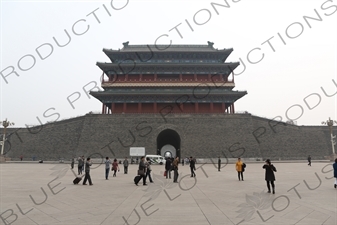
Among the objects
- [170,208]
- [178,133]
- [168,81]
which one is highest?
[168,81]

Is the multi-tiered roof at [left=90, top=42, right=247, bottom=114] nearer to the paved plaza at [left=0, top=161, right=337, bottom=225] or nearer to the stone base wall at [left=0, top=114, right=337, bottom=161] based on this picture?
the stone base wall at [left=0, top=114, right=337, bottom=161]

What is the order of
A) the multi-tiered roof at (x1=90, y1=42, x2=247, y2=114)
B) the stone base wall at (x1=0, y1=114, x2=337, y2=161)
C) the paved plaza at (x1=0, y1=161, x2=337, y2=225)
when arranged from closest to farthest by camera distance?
the paved plaza at (x1=0, y1=161, x2=337, y2=225), the stone base wall at (x1=0, y1=114, x2=337, y2=161), the multi-tiered roof at (x1=90, y1=42, x2=247, y2=114)

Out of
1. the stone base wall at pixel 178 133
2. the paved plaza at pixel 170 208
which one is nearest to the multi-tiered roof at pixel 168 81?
the stone base wall at pixel 178 133

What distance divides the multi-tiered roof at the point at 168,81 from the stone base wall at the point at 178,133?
106 inches

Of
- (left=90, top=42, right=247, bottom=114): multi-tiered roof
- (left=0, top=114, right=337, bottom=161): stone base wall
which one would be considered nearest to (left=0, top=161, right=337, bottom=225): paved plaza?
(left=0, top=114, right=337, bottom=161): stone base wall

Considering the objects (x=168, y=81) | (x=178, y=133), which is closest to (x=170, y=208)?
(x=178, y=133)

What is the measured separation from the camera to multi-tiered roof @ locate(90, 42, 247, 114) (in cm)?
3316

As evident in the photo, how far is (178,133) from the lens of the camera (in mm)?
30688

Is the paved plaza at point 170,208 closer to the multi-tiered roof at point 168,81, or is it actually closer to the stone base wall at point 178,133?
the stone base wall at point 178,133

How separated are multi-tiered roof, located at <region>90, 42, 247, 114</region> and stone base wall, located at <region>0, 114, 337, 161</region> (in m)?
2.69

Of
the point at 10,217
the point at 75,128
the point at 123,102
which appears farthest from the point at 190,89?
the point at 10,217

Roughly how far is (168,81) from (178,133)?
8.04m

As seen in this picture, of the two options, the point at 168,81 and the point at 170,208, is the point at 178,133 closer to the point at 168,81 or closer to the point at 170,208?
the point at 168,81

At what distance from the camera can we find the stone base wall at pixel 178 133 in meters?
29.7
